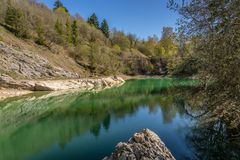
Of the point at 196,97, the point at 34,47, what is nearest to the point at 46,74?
the point at 34,47

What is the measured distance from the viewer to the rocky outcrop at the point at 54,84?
43.4 metres

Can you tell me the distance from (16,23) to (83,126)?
50.5 metres

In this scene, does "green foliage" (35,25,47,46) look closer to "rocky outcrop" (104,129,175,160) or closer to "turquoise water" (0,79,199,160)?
"turquoise water" (0,79,199,160)

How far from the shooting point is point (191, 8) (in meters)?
7.72

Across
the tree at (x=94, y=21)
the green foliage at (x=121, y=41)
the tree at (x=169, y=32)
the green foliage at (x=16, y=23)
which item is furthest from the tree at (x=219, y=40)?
the tree at (x=94, y=21)

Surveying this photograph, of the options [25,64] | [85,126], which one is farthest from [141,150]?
[25,64]

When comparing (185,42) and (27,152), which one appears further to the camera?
(27,152)

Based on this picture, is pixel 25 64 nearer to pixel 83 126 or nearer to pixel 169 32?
pixel 83 126

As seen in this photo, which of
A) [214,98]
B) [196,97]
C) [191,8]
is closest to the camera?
[191,8]

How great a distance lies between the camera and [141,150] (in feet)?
38.8

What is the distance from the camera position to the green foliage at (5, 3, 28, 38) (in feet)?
216

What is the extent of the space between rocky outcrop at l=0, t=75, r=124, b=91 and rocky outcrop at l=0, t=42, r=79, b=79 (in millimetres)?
4444

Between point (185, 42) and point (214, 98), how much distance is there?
93.0 inches

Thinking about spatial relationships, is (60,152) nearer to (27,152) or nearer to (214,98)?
(27,152)
